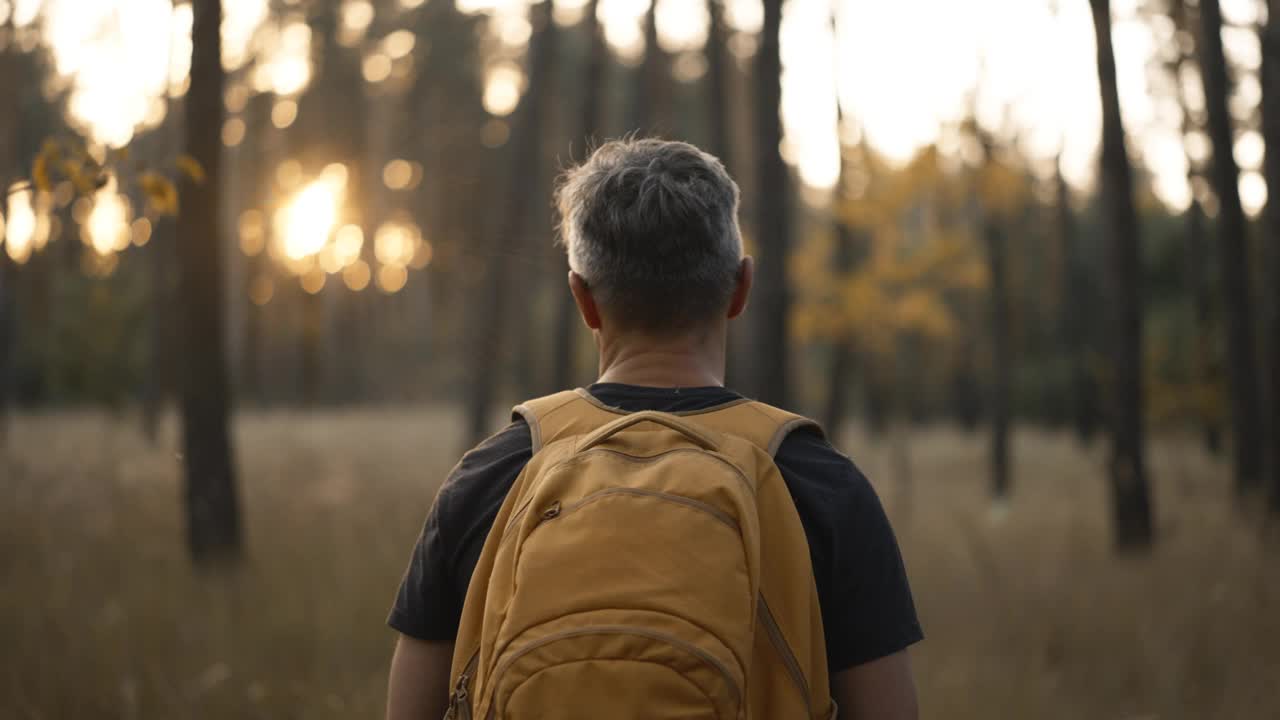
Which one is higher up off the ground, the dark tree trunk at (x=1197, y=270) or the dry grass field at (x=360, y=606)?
the dark tree trunk at (x=1197, y=270)

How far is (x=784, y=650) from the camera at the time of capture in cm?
162

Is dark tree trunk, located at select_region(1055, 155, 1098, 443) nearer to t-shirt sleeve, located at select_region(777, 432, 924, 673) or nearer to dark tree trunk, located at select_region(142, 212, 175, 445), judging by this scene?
dark tree trunk, located at select_region(142, 212, 175, 445)

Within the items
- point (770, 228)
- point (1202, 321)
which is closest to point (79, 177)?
point (770, 228)

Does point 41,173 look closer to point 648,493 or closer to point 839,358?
point 648,493

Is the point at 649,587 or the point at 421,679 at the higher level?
the point at 649,587

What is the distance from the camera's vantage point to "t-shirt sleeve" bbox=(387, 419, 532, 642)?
181cm

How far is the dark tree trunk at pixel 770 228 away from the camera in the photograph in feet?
28.1

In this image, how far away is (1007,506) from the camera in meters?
14.0

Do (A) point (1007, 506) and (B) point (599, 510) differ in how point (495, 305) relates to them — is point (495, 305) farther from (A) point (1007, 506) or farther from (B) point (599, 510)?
(B) point (599, 510)

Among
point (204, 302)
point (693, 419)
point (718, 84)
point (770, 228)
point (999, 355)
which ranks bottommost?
point (999, 355)

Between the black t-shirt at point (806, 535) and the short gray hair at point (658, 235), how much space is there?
0.16 meters

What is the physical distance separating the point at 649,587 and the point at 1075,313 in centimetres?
2771

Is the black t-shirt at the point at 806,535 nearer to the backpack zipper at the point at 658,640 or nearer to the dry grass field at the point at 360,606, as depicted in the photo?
the backpack zipper at the point at 658,640

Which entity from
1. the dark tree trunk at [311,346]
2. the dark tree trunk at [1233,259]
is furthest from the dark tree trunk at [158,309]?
the dark tree trunk at [311,346]
